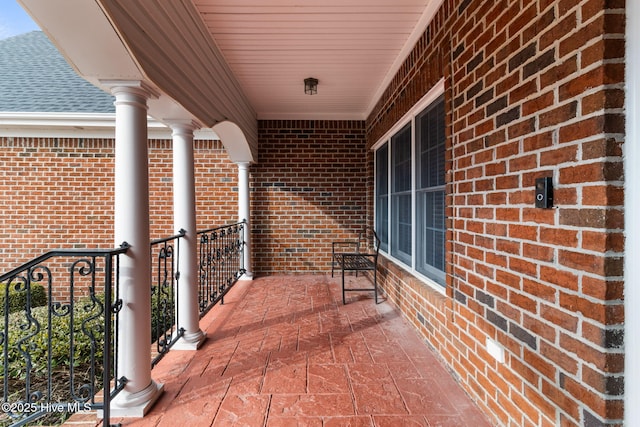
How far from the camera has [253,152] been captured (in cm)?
464

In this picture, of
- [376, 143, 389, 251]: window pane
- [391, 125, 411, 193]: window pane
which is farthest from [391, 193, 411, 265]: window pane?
[376, 143, 389, 251]: window pane

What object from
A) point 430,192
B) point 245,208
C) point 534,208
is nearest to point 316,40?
point 430,192

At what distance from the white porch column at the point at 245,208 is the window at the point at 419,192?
214 centimetres

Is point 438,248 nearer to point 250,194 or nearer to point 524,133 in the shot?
point 524,133

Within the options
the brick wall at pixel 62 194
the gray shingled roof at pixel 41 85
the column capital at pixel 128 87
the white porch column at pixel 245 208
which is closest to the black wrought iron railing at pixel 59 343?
the brick wall at pixel 62 194

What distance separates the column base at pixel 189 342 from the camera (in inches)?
97.7

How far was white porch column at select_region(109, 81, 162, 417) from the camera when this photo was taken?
1.73 metres

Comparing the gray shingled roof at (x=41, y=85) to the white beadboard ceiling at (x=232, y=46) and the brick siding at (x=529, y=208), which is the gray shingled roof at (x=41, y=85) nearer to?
the white beadboard ceiling at (x=232, y=46)

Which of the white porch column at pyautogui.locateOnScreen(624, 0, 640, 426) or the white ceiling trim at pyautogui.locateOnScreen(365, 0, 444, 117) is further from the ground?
the white ceiling trim at pyautogui.locateOnScreen(365, 0, 444, 117)

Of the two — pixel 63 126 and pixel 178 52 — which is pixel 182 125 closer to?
pixel 178 52

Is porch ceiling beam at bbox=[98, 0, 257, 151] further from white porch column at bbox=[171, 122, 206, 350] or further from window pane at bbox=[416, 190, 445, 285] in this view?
window pane at bbox=[416, 190, 445, 285]

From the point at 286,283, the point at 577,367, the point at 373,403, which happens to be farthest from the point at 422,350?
the point at 286,283

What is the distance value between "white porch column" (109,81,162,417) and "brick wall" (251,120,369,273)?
334cm

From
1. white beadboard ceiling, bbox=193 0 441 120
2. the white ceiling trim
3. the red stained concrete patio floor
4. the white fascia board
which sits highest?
white beadboard ceiling, bbox=193 0 441 120
